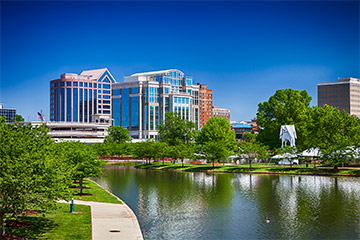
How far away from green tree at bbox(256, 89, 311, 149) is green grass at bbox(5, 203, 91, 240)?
259 feet

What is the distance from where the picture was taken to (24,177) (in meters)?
23.9

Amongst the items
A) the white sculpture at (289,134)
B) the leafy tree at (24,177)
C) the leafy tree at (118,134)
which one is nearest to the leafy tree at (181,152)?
the white sculpture at (289,134)

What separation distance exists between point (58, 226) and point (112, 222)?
409cm

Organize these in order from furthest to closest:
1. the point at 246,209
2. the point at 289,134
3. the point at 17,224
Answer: the point at 289,134 < the point at 246,209 < the point at 17,224

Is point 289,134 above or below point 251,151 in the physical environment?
above

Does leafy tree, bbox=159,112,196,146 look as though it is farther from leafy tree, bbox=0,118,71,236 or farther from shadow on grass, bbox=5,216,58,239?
leafy tree, bbox=0,118,71,236

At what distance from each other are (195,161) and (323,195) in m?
74.3

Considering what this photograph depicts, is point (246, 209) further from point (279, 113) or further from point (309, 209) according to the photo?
point (279, 113)

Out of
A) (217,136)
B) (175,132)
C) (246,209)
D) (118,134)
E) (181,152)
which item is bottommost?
(246,209)

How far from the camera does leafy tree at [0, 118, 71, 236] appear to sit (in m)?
24.0

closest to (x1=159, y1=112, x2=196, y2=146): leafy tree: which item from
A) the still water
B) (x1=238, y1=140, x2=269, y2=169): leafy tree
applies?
(x1=238, y1=140, x2=269, y2=169): leafy tree

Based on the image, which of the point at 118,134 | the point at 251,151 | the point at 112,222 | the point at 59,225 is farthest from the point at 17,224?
the point at 118,134

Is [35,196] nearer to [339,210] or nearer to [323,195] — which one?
[339,210]

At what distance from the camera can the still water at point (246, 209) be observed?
104ft
